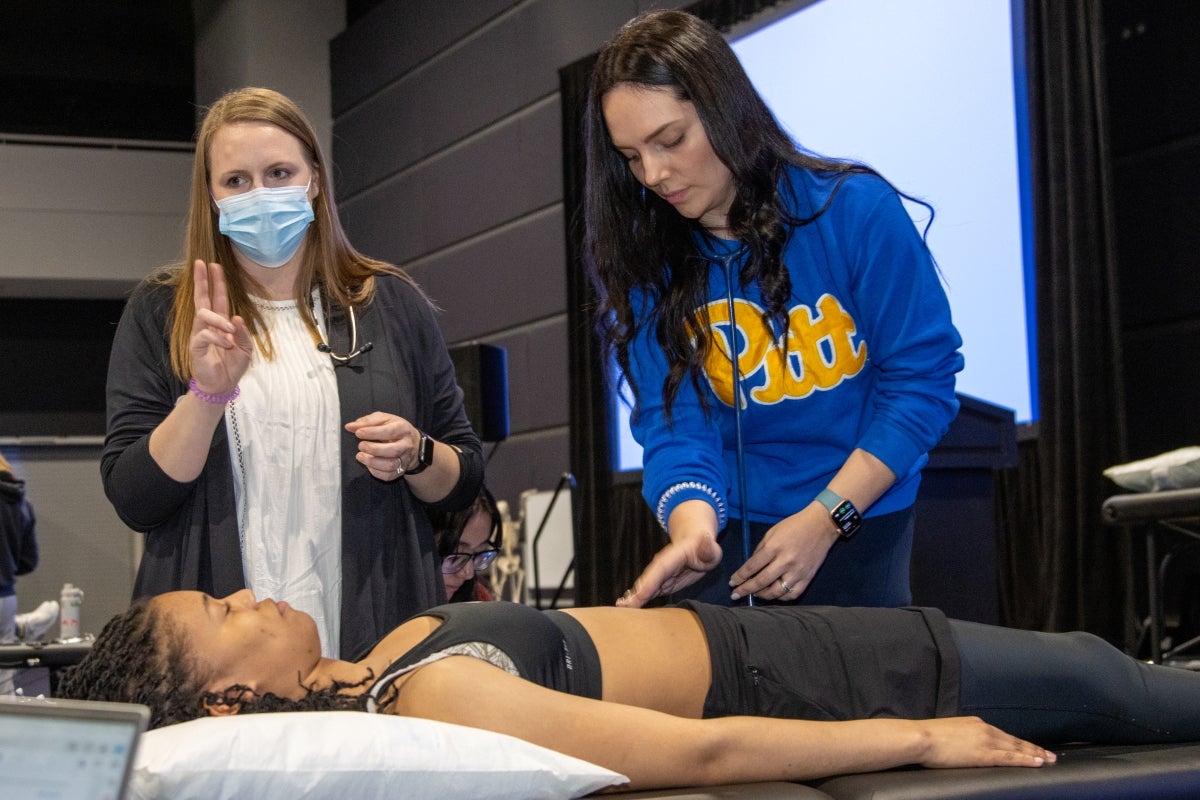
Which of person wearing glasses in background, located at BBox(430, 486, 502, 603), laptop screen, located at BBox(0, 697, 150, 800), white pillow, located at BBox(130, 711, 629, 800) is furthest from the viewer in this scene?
person wearing glasses in background, located at BBox(430, 486, 502, 603)

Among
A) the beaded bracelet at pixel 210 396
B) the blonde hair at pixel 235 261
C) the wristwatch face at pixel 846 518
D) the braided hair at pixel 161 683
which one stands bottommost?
the braided hair at pixel 161 683

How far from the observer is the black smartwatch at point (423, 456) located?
1.78 metres

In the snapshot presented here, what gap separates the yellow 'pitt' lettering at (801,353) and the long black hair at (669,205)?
0.03 m

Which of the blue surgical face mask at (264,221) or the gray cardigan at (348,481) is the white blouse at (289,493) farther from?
the blue surgical face mask at (264,221)

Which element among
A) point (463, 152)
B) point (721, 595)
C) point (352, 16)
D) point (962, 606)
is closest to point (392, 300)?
point (721, 595)

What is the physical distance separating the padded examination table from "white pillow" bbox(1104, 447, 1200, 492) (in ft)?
4.27

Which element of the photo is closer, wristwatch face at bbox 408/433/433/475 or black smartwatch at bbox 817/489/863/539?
black smartwatch at bbox 817/489/863/539

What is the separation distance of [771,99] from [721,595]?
292 cm

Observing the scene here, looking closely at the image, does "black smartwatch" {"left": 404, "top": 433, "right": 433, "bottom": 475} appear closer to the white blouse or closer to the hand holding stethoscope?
the white blouse

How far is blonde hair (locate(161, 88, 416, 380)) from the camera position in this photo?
6.16ft

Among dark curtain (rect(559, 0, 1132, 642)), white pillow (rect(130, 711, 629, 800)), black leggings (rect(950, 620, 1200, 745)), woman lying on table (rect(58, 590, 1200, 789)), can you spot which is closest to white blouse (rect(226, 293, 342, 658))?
woman lying on table (rect(58, 590, 1200, 789))

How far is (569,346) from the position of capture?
17.4 ft

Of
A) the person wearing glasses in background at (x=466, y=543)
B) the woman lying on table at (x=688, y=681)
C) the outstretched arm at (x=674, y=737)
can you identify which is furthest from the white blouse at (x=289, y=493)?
the person wearing glasses in background at (x=466, y=543)

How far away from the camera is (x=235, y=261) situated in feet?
6.40
